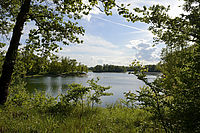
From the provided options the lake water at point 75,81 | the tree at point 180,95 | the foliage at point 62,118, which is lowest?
the lake water at point 75,81

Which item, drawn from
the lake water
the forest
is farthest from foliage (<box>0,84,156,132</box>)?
the lake water

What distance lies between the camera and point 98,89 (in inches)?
225

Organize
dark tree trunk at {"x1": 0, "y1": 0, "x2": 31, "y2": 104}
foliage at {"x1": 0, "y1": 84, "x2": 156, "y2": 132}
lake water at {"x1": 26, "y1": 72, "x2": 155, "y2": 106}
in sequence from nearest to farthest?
1. foliage at {"x1": 0, "y1": 84, "x2": 156, "y2": 132}
2. dark tree trunk at {"x1": 0, "y1": 0, "x2": 31, "y2": 104}
3. lake water at {"x1": 26, "y1": 72, "x2": 155, "y2": 106}

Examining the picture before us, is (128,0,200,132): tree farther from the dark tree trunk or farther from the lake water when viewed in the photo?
the dark tree trunk

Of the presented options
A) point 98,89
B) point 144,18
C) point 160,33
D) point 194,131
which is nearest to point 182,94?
point 194,131

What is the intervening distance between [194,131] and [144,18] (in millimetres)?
3380

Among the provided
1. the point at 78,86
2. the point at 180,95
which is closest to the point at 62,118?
the point at 78,86

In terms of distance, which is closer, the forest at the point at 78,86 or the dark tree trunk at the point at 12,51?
the forest at the point at 78,86

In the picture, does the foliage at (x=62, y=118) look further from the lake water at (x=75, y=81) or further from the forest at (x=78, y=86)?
the lake water at (x=75, y=81)

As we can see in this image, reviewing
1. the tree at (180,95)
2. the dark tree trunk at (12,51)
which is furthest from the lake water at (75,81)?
the dark tree trunk at (12,51)

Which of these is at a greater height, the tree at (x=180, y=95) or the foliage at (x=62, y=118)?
the tree at (x=180, y=95)

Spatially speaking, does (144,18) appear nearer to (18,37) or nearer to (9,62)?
(18,37)

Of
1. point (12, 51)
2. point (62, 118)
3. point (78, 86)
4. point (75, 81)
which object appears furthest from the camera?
point (75, 81)

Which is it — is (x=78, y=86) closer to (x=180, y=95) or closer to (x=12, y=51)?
(x=12, y=51)
